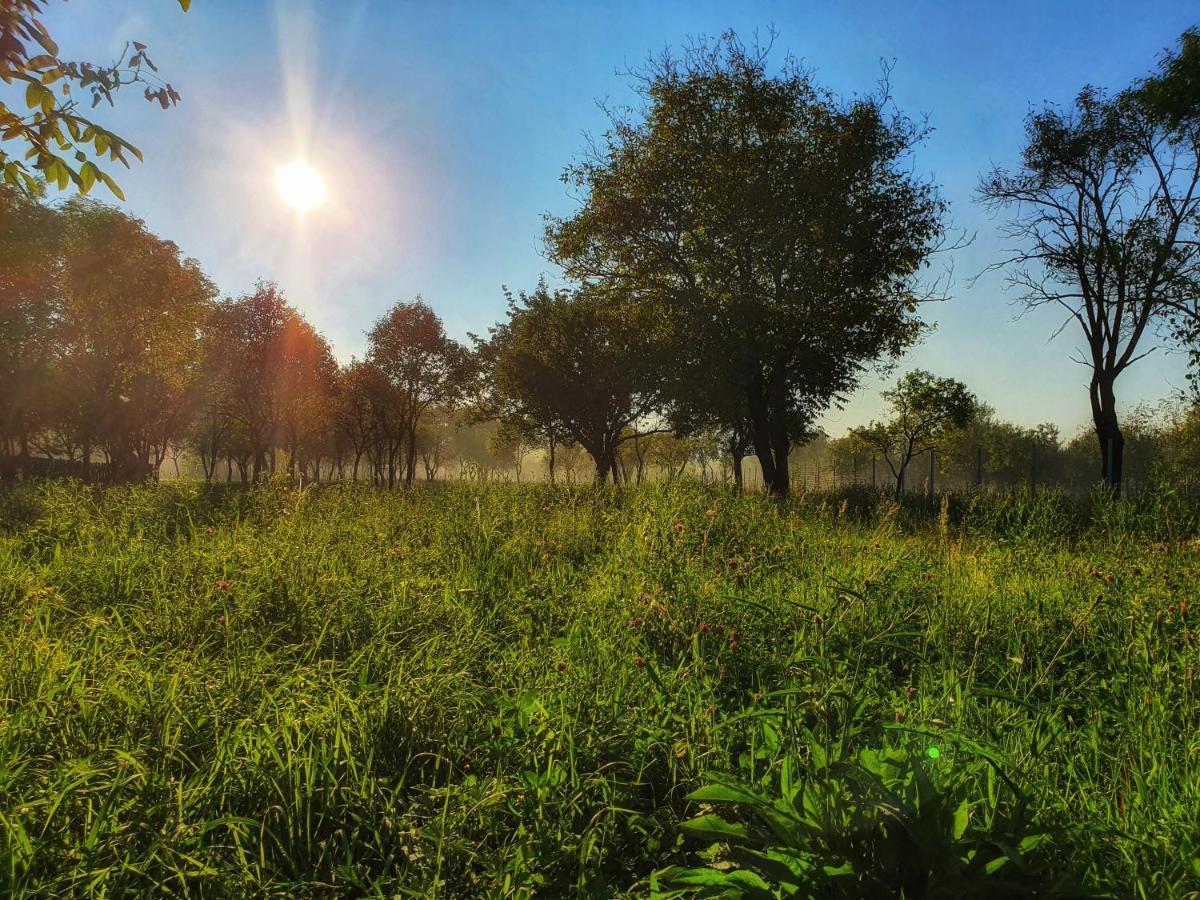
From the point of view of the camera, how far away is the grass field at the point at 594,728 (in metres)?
2.00

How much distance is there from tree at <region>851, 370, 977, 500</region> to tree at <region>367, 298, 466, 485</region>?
24847 mm

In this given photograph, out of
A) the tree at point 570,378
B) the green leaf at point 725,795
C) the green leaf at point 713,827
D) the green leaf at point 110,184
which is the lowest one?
the green leaf at point 713,827

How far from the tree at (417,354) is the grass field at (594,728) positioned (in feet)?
111

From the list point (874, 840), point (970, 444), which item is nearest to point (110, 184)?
point (874, 840)

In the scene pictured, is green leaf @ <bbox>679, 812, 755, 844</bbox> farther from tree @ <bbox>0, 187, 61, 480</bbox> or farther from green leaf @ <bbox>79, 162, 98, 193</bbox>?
tree @ <bbox>0, 187, 61, 480</bbox>

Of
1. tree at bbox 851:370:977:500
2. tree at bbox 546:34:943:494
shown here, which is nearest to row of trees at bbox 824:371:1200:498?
tree at bbox 851:370:977:500

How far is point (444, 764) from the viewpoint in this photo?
278cm

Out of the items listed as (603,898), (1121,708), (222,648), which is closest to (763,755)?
(603,898)

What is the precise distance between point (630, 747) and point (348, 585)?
116 inches

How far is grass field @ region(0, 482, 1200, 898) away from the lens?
200 centimetres

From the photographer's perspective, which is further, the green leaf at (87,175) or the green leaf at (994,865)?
the green leaf at (87,175)

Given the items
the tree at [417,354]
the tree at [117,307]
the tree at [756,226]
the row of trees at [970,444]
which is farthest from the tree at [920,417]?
the tree at [117,307]

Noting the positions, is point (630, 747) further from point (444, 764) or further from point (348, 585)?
point (348, 585)

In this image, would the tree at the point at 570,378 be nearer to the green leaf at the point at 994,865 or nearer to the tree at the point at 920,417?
the tree at the point at 920,417
